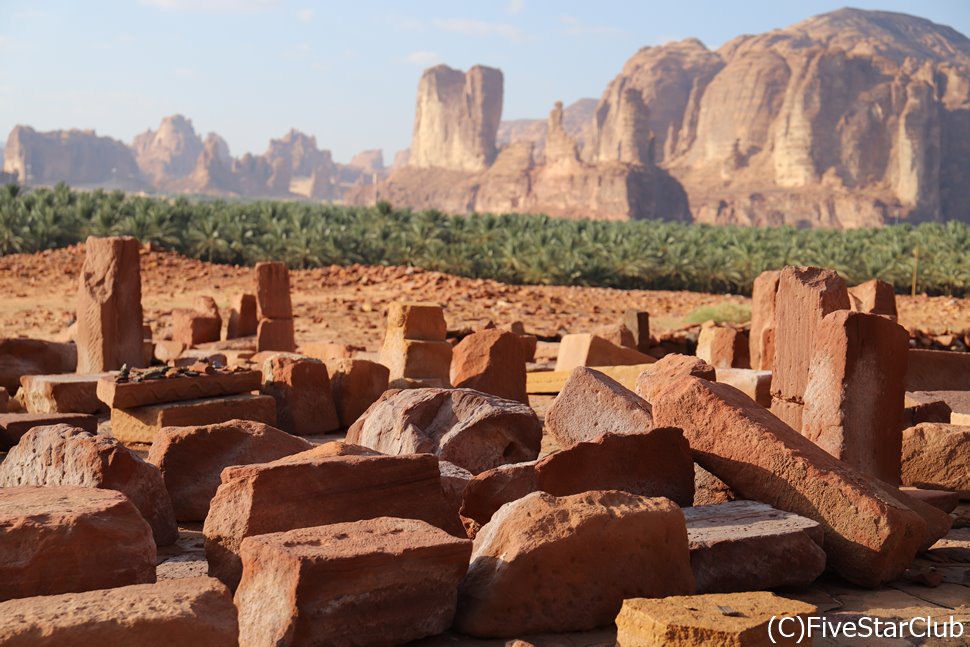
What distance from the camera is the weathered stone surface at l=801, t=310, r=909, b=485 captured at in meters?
5.04

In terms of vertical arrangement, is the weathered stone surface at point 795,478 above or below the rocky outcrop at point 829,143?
below

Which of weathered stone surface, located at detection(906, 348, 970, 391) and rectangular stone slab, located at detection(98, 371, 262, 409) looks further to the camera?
weathered stone surface, located at detection(906, 348, 970, 391)

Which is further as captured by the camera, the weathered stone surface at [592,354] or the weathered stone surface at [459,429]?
the weathered stone surface at [592,354]

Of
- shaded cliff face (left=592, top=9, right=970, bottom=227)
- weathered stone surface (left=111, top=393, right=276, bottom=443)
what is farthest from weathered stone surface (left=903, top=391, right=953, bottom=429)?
shaded cliff face (left=592, top=9, right=970, bottom=227)

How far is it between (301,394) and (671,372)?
9.32 feet

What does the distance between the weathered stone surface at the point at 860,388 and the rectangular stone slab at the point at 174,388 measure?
4.11m

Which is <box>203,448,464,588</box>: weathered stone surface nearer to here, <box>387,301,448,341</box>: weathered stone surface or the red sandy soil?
<box>387,301,448,341</box>: weathered stone surface

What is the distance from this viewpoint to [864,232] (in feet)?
127

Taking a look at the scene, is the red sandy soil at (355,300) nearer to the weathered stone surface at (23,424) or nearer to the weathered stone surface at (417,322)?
the weathered stone surface at (417,322)

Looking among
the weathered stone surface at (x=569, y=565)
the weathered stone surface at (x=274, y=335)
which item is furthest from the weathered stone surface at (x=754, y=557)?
the weathered stone surface at (x=274, y=335)

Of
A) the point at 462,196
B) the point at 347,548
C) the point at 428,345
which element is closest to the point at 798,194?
the point at 462,196

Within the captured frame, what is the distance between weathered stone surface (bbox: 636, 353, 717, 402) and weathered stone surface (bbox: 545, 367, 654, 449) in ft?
1.00

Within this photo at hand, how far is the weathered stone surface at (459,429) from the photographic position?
5.17m

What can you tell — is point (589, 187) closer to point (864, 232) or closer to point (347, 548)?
point (864, 232)
